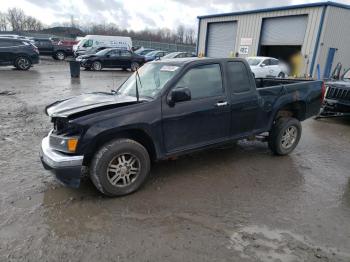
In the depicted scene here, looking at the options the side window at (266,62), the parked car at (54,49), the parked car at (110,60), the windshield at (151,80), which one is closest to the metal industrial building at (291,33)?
the side window at (266,62)

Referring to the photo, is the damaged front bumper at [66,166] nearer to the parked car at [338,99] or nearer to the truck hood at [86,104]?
the truck hood at [86,104]

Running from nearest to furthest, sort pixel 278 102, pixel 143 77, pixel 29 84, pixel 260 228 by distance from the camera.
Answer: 1. pixel 260 228
2. pixel 143 77
3. pixel 278 102
4. pixel 29 84

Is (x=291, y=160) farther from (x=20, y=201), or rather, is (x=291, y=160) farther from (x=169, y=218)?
(x=20, y=201)

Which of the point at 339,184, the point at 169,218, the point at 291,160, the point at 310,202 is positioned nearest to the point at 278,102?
the point at 291,160

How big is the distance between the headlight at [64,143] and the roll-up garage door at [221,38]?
22.7 m

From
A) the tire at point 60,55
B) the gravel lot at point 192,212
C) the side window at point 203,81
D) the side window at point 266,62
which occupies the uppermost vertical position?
the side window at point 203,81

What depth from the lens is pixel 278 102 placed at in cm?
526

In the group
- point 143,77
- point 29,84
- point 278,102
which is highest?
point 143,77

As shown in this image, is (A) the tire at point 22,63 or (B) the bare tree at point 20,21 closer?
(A) the tire at point 22,63

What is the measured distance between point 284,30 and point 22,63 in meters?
17.5

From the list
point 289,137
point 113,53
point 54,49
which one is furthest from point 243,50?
point 289,137

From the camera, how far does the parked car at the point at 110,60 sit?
20.8 meters

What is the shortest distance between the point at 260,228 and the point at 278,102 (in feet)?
8.87

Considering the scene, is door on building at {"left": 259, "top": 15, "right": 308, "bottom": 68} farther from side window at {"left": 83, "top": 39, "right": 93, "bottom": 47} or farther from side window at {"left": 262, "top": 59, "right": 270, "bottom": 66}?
side window at {"left": 83, "top": 39, "right": 93, "bottom": 47}
